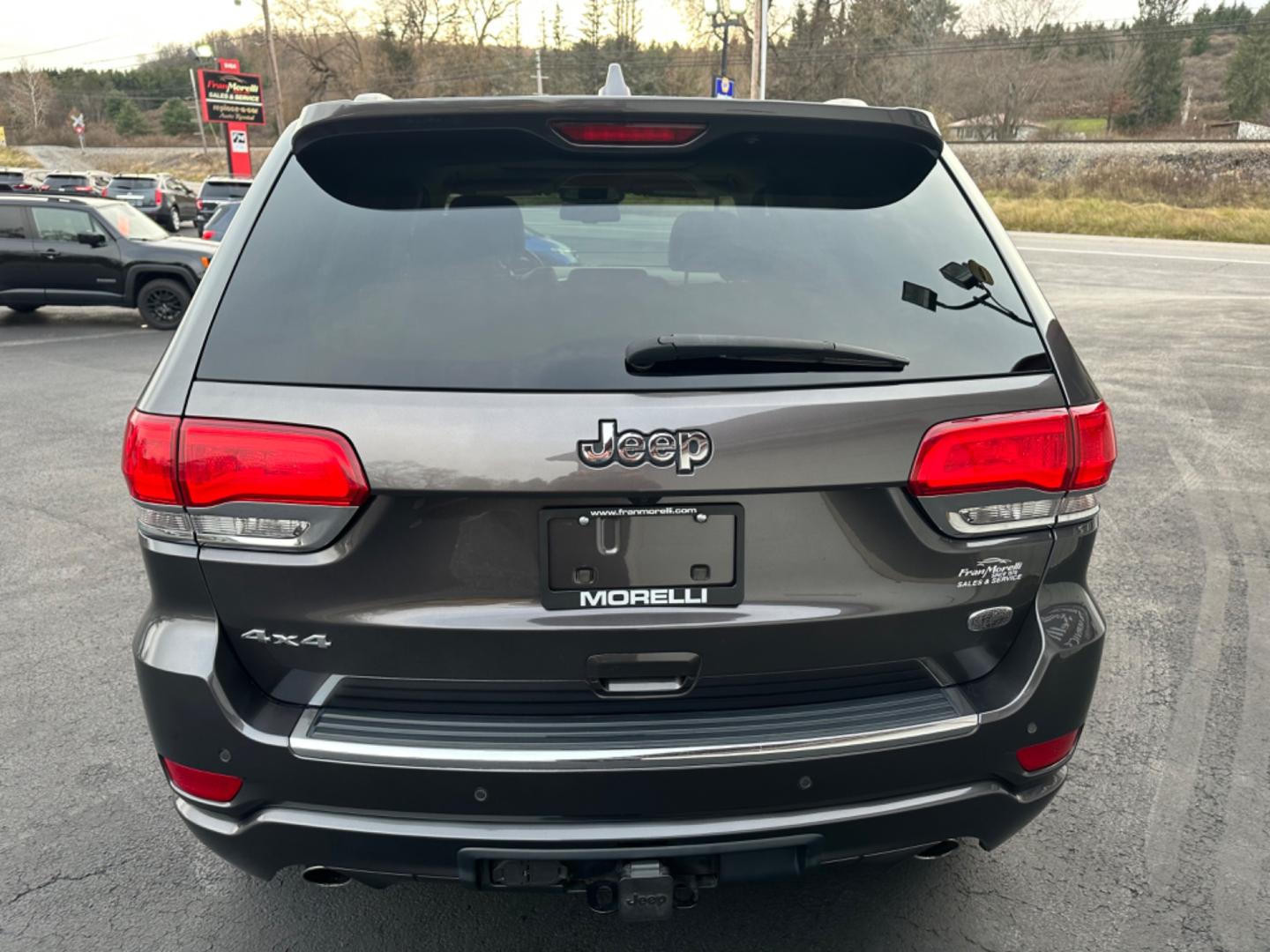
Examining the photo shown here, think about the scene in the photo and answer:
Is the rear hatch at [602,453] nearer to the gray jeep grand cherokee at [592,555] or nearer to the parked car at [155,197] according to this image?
the gray jeep grand cherokee at [592,555]

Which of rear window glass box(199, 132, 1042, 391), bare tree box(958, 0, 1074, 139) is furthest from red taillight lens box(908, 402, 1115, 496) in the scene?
bare tree box(958, 0, 1074, 139)

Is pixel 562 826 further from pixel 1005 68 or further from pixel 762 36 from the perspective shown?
pixel 1005 68

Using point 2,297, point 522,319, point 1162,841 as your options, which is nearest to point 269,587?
point 522,319

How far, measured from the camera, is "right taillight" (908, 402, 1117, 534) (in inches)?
74.0

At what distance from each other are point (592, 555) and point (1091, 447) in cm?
105

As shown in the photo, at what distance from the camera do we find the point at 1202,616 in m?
4.29

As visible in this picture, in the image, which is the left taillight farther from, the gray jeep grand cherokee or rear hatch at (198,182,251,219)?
rear hatch at (198,182,251,219)

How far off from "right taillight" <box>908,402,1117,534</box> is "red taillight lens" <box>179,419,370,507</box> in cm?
106

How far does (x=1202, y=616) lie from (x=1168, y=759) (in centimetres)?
135

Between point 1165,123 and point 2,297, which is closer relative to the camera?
point 2,297

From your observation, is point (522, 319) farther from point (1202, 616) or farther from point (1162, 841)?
point (1202, 616)

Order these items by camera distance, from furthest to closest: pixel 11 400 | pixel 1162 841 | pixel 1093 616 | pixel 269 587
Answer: pixel 11 400, pixel 1162 841, pixel 1093 616, pixel 269 587

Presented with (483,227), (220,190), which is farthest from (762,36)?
(483,227)

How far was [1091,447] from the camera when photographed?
2.00 metres
